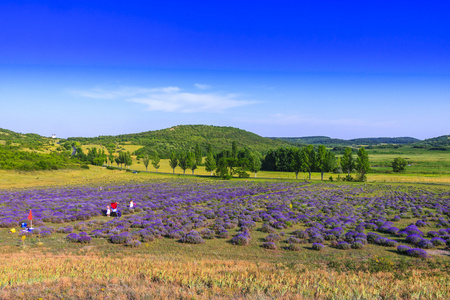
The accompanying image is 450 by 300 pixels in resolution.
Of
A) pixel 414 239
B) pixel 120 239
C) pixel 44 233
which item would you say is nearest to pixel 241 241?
pixel 120 239

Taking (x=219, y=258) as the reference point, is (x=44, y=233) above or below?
above

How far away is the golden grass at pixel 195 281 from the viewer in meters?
7.11

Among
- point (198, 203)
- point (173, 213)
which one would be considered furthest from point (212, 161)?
point (173, 213)

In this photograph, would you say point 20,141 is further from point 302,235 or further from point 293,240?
point 293,240

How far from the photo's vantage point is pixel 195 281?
8141mm

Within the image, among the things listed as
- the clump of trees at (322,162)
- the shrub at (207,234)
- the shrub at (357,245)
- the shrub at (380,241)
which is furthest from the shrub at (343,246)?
the clump of trees at (322,162)

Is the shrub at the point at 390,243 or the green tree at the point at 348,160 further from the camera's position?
the green tree at the point at 348,160

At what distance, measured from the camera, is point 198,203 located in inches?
1264

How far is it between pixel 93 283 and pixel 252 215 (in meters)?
17.8

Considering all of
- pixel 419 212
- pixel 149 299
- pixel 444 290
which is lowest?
pixel 419 212

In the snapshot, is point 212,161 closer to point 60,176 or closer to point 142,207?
point 60,176

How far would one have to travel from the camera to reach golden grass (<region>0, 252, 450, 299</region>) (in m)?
7.11

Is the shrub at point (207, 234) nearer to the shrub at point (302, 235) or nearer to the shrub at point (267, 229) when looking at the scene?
the shrub at point (267, 229)

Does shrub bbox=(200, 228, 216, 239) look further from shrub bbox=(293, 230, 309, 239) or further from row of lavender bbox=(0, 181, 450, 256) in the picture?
shrub bbox=(293, 230, 309, 239)
